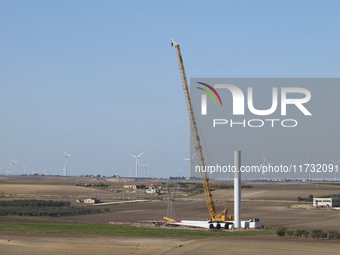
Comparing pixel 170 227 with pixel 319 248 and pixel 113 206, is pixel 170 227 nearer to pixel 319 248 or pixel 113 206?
pixel 319 248

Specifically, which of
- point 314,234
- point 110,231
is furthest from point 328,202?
point 110,231

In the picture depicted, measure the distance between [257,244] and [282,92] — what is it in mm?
34962

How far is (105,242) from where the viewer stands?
75562 mm

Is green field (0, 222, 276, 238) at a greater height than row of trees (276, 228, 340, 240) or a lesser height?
lesser

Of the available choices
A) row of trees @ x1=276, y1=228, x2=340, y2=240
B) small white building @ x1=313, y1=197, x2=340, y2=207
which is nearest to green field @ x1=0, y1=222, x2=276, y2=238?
row of trees @ x1=276, y1=228, x2=340, y2=240

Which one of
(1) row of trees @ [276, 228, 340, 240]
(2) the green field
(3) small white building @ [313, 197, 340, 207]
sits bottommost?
(2) the green field

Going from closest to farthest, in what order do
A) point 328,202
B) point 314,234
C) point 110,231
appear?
point 314,234
point 110,231
point 328,202

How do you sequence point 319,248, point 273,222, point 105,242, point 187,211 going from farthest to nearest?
point 187,211, point 273,222, point 105,242, point 319,248

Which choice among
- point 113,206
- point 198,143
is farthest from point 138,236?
point 113,206

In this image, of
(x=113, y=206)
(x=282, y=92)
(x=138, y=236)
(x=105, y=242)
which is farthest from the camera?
(x=113, y=206)

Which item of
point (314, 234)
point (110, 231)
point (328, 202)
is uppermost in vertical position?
point (328, 202)

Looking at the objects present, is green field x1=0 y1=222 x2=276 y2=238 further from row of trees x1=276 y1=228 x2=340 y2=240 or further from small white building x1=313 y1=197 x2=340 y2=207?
small white building x1=313 y1=197 x2=340 y2=207

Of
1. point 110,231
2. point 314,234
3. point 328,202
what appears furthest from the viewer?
point 328,202

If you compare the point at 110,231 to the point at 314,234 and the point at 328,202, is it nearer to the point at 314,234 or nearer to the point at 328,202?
the point at 314,234
